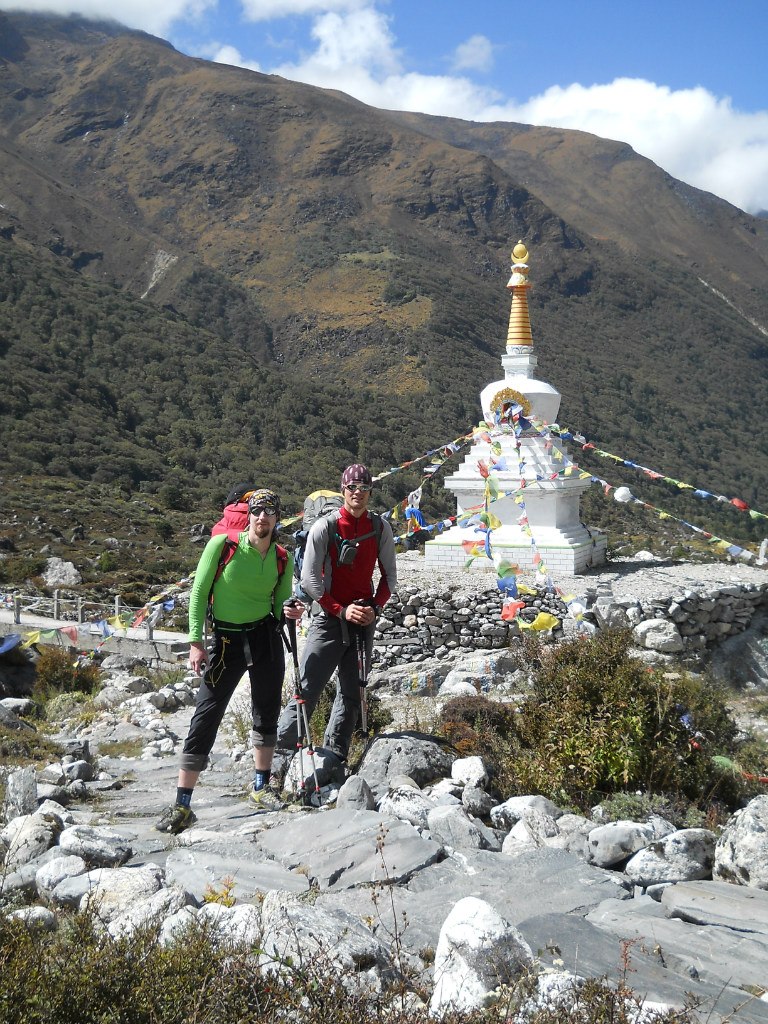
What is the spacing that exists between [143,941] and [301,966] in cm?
50

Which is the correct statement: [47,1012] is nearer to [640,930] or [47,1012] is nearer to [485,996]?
[485,996]

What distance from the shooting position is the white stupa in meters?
13.6

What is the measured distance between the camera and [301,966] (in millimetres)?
2850

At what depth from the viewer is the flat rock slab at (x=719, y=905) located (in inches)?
Result: 139

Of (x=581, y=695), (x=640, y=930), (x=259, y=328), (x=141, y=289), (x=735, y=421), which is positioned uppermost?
(x=141, y=289)

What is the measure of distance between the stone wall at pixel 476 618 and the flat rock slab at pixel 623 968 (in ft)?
26.6

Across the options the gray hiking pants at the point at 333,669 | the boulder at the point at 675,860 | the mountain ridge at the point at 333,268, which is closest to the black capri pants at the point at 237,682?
the gray hiking pants at the point at 333,669

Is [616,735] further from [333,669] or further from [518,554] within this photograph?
[518,554]

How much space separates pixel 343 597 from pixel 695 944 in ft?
9.92

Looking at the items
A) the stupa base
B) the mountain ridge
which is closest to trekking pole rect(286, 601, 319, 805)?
the stupa base

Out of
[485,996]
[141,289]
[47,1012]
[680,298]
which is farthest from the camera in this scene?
[680,298]

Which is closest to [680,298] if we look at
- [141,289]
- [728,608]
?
[141,289]

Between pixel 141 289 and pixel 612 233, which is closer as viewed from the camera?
pixel 141 289

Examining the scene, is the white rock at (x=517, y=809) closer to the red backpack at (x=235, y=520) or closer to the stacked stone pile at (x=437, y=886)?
the stacked stone pile at (x=437, y=886)
